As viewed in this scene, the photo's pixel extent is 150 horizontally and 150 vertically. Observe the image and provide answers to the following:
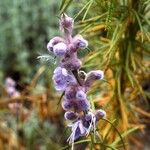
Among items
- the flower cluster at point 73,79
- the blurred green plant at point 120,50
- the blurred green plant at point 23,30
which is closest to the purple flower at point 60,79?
the flower cluster at point 73,79

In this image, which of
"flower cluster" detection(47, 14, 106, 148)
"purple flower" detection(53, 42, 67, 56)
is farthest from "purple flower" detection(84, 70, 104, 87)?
"purple flower" detection(53, 42, 67, 56)

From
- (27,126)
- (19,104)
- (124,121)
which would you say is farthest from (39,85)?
(124,121)

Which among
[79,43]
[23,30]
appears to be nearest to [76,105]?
[79,43]

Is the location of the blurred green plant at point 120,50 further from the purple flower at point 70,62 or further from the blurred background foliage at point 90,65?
the purple flower at point 70,62

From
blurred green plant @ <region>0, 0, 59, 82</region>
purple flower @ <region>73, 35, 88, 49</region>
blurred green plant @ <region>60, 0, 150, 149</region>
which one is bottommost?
blurred green plant @ <region>0, 0, 59, 82</region>

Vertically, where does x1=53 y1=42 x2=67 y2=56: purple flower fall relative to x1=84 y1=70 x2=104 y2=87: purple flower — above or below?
above

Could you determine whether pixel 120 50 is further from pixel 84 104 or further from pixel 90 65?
pixel 84 104

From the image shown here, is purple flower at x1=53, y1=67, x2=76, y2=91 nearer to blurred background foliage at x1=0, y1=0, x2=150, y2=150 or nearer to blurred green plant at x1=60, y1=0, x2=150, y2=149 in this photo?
blurred background foliage at x1=0, y1=0, x2=150, y2=150

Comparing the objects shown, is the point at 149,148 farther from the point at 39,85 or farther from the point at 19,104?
the point at 19,104
